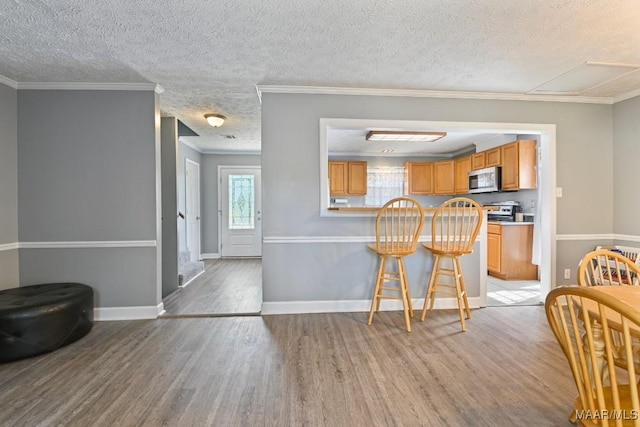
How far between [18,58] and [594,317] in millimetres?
4126

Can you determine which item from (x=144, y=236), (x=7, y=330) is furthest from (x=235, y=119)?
(x=7, y=330)

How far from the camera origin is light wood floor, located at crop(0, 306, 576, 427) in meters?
1.67

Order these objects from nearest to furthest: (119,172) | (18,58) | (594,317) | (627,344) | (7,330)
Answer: (627,344) < (594,317) < (7,330) < (18,58) < (119,172)

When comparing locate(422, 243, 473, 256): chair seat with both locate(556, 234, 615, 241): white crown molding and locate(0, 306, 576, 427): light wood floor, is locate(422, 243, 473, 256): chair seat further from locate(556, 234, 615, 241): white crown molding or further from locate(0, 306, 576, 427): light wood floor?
locate(556, 234, 615, 241): white crown molding

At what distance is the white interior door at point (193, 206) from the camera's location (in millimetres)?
5844

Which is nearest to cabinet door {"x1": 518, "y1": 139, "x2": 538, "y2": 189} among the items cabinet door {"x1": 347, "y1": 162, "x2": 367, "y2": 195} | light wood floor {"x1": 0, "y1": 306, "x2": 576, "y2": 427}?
light wood floor {"x1": 0, "y1": 306, "x2": 576, "y2": 427}

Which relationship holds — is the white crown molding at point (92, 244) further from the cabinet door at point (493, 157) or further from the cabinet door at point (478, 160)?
the cabinet door at point (478, 160)

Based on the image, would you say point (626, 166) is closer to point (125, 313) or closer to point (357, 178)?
point (357, 178)

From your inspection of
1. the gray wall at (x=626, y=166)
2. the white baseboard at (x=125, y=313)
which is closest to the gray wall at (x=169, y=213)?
the white baseboard at (x=125, y=313)

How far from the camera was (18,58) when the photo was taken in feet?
8.17

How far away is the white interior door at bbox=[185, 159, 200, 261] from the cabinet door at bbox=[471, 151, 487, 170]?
5.36m

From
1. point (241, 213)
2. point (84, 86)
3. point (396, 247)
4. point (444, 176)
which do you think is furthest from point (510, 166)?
point (84, 86)

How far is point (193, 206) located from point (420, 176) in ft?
15.8

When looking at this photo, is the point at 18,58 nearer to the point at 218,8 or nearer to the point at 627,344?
the point at 218,8
